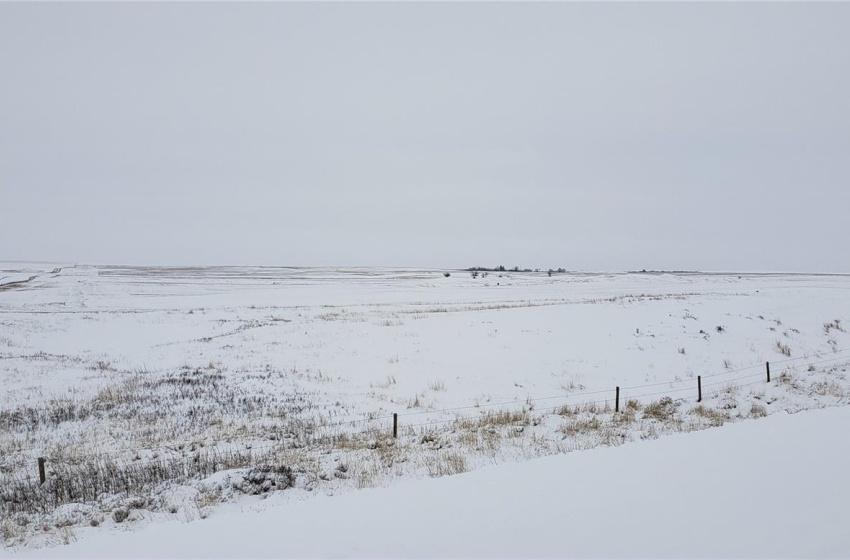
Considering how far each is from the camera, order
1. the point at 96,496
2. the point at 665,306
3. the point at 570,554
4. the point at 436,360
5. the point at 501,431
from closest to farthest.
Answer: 1. the point at 570,554
2. the point at 96,496
3. the point at 501,431
4. the point at 436,360
5. the point at 665,306

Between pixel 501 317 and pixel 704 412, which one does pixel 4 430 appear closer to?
pixel 704 412

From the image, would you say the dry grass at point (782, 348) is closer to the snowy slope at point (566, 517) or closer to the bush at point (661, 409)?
the bush at point (661, 409)

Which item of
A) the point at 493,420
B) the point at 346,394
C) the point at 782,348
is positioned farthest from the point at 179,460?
the point at 782,348

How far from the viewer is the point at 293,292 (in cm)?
6762

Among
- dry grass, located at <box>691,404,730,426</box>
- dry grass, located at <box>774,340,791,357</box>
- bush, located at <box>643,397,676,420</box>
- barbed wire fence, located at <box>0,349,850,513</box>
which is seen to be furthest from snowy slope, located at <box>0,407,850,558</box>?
dry grass, located at <box>774,340,791,357</box>

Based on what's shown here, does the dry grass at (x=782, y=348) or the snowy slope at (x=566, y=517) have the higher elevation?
the snowy slope at (x=566, y=517)

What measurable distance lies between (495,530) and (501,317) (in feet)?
86.0

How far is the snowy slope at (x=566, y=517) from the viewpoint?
573 cm

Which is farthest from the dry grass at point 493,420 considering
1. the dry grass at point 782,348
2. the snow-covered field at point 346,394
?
the dry grass at point 782,348

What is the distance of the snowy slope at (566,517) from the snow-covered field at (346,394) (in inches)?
8.6

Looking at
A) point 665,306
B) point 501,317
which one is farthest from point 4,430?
point 665,306

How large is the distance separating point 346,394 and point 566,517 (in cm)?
1196

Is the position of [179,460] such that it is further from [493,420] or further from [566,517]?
[566,517]

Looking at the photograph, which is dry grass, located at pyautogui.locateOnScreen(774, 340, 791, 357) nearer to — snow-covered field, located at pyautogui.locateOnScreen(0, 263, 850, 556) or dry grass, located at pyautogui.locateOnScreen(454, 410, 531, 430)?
snow-covered field, located at pyautogui.locateOnScreen(0, 263, 850, 556)
